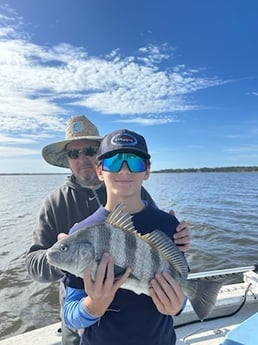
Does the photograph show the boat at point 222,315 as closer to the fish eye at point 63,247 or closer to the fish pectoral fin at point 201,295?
the fish pectoral fin at point 201,295

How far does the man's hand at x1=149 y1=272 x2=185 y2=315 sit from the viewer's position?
1.89m

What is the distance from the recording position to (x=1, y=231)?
1585cm

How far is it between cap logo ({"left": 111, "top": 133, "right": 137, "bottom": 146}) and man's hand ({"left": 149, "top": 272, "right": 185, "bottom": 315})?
86 centimetres

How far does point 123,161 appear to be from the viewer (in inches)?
87.0

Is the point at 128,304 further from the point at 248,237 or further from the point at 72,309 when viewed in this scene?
the point at 248,237

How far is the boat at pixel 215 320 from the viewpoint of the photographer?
11.6 feet

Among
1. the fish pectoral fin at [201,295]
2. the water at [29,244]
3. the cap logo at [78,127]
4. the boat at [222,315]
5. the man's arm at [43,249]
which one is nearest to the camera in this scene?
the fish pectoral fin at [201,295]

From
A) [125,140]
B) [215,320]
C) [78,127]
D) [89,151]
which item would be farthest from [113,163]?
[215,320]

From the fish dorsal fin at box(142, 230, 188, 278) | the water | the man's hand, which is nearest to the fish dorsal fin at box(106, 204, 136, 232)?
the fish dorsal fin at box(142, 230, 188, 278)

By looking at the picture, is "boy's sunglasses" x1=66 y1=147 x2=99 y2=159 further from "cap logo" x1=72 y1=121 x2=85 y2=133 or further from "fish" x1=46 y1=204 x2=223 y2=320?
"fish" x1=46 y1=204 x2=223 y2=320

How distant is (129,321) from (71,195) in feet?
4.99

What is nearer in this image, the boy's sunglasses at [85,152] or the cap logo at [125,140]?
the cap logo at [125,140]

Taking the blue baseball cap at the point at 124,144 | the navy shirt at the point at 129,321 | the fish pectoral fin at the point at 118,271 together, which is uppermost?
the blue baseball cap at the point at 124,144

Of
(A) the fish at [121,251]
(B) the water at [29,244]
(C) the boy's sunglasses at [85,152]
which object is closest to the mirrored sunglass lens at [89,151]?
(C) the boy's sunglasses at [85,152]
